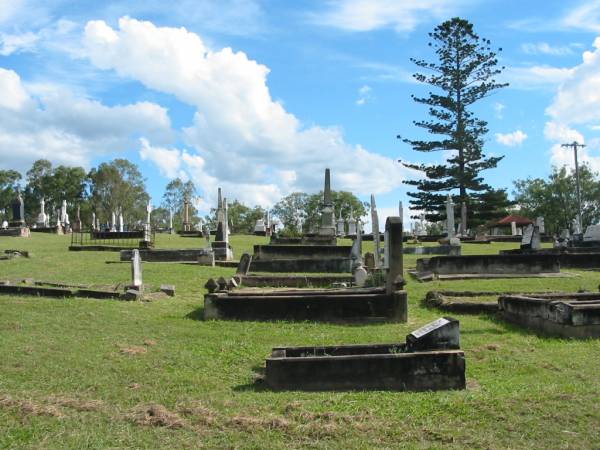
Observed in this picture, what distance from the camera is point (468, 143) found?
46062 millimetres

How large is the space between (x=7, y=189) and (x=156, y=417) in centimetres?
9471

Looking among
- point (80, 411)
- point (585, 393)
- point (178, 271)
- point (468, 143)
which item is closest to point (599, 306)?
point (585, 393)

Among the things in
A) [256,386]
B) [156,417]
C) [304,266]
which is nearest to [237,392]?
[256,386]

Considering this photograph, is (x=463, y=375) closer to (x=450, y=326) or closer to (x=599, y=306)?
(x=450, y=326)

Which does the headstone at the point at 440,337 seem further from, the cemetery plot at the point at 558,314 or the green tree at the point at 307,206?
the green tree at the point at 307,206

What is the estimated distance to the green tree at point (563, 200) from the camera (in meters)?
74.2

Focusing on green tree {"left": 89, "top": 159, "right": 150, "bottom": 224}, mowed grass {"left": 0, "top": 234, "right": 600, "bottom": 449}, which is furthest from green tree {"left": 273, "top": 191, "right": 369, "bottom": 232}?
mowed grass {"left": 0, "top": 234, "right": 600, "bottom": 449}

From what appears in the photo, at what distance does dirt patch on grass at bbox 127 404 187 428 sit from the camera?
5.64 m

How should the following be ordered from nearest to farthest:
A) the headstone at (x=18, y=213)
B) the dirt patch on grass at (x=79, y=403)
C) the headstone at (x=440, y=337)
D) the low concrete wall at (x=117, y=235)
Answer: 1. the dirt patch on grass at (x=79, y=403)
2. the headstone at (x=440, y=337)
3. the low concrete wall at (x=117, y=235)
4. the headstone at (x=18, y=213)

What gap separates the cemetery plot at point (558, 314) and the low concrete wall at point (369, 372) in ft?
11.1

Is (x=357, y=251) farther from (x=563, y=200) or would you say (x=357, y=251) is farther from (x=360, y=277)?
(x=563, y=200)

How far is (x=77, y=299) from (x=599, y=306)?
9483 mm

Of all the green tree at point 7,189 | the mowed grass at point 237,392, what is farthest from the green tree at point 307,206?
the mowed grass at point 237,392

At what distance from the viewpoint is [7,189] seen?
89.9m
